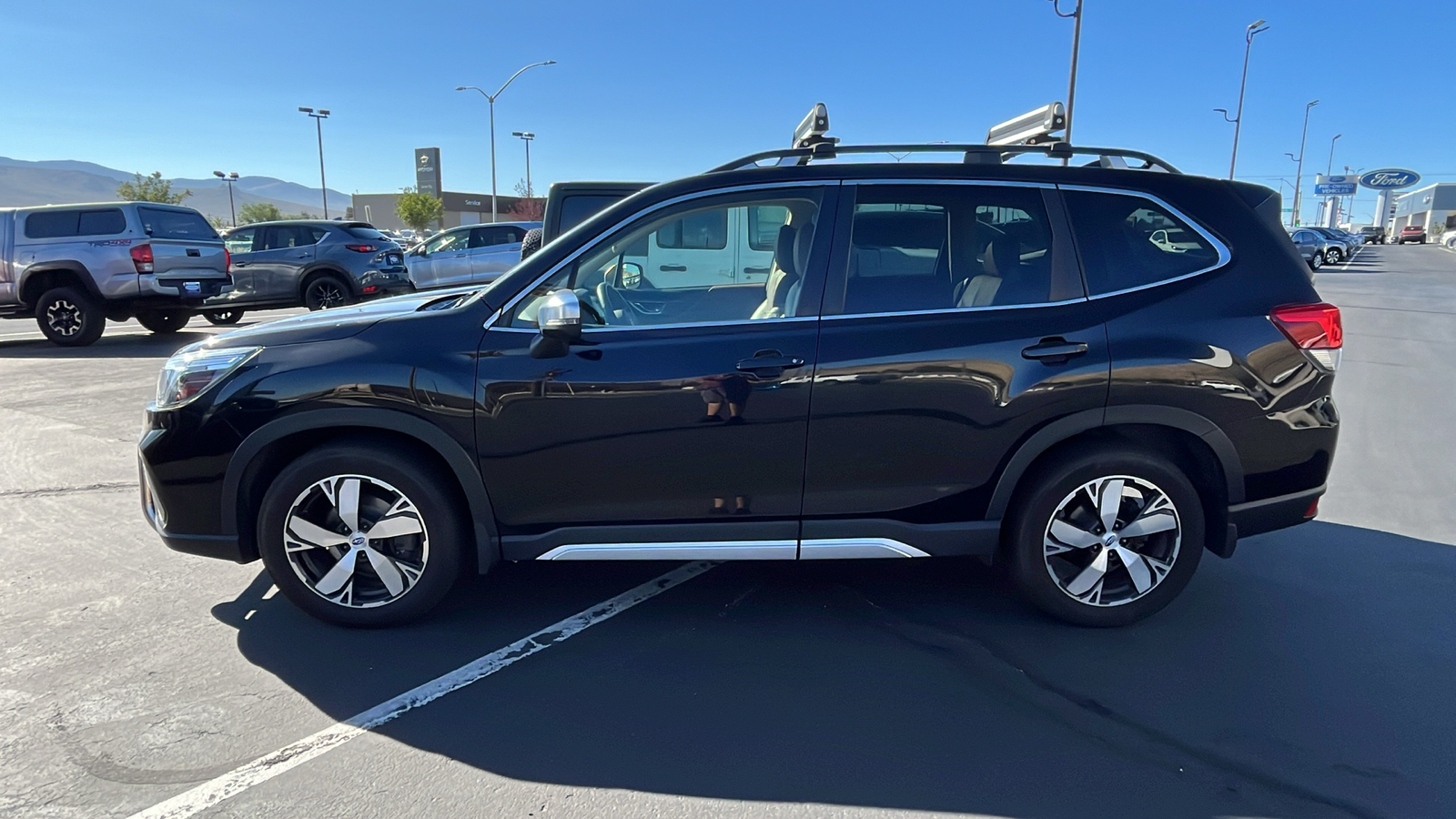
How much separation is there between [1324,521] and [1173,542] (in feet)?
6.75

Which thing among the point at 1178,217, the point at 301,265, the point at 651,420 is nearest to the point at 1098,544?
the point at 1178,217

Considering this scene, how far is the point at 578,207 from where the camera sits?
22.1ft

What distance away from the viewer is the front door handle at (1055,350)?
3.38 meters

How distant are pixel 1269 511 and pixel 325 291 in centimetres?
1541

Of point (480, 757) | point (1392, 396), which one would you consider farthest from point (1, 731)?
point (1392, 396)

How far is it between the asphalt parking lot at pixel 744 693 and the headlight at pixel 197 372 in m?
0.95

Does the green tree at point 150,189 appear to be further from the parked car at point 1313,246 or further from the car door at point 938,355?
the car door at point 938,355

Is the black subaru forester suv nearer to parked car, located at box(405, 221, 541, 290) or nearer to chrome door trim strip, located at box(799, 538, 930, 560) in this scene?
chrome door trim strip, located at box(799, 538, 930, 560)

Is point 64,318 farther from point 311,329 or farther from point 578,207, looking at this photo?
point 311,329

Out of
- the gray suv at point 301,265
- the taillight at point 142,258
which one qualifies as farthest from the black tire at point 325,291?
the taillight at point 142,258

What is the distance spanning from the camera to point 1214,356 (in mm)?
3424

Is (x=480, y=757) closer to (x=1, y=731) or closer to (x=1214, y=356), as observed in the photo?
(x=1, y=731)

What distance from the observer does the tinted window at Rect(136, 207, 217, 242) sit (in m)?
12.2

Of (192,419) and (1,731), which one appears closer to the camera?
(1,731)
